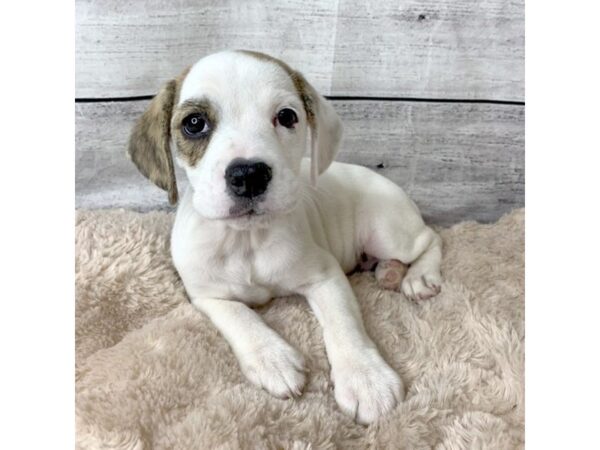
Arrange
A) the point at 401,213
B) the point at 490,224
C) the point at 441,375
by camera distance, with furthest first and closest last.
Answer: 1. the point at 490,224
2. the point at 401,213
3. the point at 441,375

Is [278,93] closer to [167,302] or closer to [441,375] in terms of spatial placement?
[167,302]

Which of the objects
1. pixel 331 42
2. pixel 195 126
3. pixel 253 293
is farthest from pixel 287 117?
pixel 331 42

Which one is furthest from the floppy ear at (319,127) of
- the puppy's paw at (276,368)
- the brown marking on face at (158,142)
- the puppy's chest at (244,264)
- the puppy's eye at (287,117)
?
the puppy's paw at (276,368)

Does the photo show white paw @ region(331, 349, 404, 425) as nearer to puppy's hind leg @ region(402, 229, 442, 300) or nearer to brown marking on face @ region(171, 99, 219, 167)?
puppy's hind leg @ region(402, 229, 442, 300)

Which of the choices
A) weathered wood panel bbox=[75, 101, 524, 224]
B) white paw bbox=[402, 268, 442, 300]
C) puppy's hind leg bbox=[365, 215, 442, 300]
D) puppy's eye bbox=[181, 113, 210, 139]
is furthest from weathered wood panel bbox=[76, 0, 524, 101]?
white paw bbox=[402, 268, 442, 300]

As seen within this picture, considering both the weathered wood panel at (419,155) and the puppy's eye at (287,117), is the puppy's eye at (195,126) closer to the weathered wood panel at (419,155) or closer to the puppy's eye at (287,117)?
the puppy's eye at (287,117)
